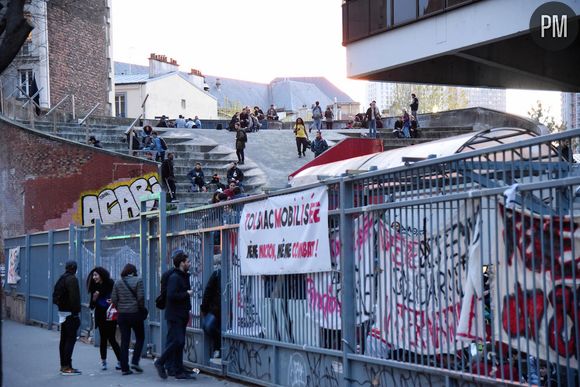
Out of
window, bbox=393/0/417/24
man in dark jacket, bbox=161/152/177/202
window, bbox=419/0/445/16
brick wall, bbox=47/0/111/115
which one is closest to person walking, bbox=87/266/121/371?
window, bbox=419/0/445/16

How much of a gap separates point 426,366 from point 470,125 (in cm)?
3539

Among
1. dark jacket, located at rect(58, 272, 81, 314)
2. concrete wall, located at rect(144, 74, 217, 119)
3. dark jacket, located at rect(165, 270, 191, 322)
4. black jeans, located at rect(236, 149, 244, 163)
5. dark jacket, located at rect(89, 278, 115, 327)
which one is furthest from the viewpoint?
concrete wall, located at rect(144, 74, 217, 119)

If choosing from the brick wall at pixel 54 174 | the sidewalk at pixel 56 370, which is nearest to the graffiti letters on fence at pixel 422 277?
the sidewalk at pixel 56 370

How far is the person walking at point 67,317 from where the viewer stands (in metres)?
15.6

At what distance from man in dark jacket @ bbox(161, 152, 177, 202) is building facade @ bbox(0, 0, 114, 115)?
1742 cm

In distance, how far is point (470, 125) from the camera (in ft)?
142

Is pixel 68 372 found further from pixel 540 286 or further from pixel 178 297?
Answer: pixel 540 286

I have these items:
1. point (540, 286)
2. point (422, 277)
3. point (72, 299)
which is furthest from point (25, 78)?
point (540, 286)

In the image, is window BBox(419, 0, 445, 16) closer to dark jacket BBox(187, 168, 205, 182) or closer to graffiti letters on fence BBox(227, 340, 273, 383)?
dark jacket BBox(187, 168, 205, 182)

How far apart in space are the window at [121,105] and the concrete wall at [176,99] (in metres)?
1.87

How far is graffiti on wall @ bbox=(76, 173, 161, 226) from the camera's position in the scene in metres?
35.5

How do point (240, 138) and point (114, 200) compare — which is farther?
point (240, 138)

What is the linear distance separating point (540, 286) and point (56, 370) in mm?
10861

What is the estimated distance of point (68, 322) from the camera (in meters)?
15.9
